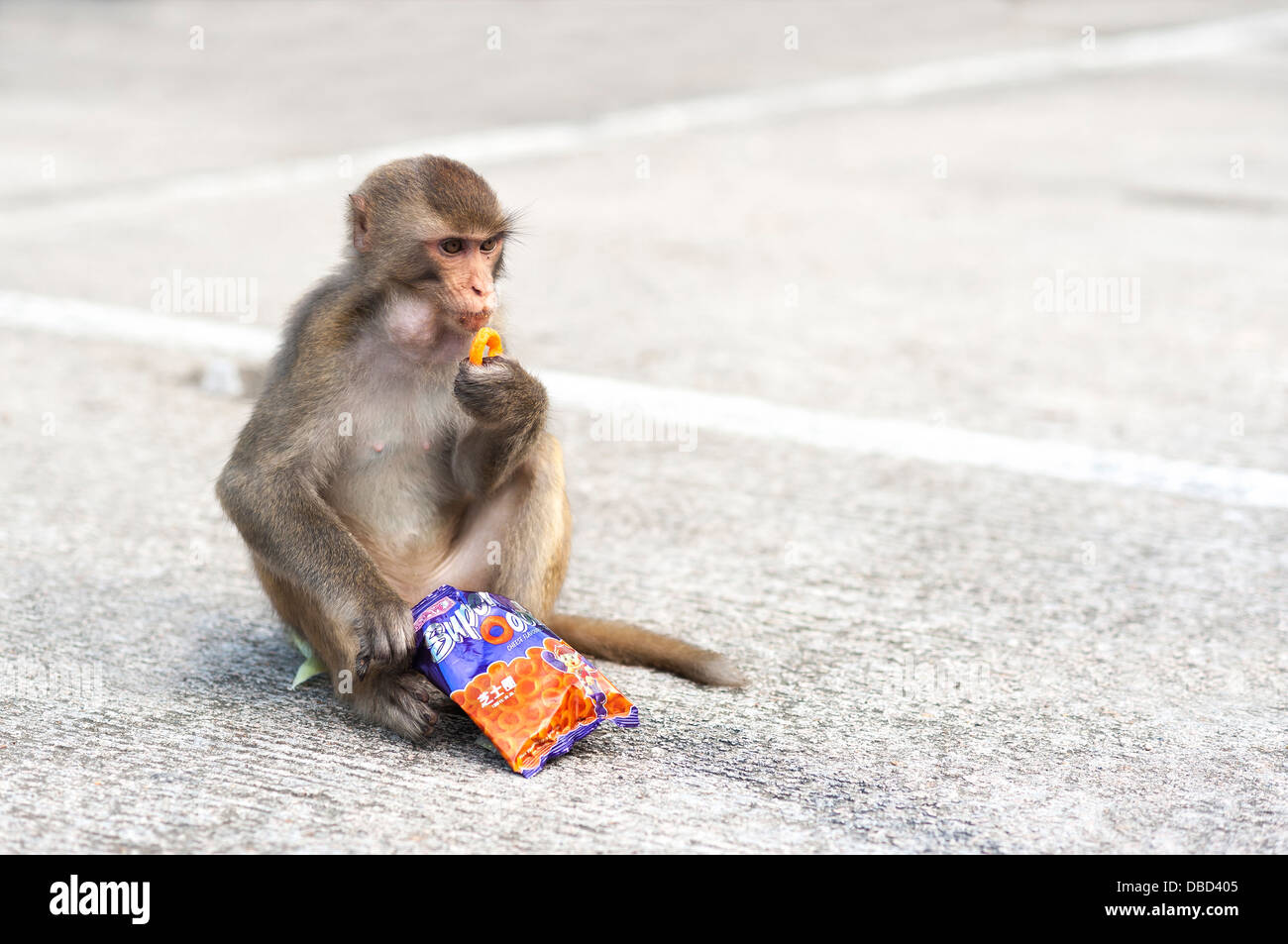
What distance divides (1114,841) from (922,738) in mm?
559

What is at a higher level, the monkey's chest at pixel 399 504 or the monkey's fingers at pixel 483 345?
the monkey's fingers at pixel 483 345

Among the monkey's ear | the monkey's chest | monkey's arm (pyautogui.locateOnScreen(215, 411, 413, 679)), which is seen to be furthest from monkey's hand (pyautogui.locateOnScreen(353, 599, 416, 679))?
the monkey's ear

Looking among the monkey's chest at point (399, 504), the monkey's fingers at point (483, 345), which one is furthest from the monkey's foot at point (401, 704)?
the monkey's fingers at point (483, 345)

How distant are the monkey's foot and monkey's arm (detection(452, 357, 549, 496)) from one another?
0.52 meters

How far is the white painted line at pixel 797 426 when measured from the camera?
5.12 metres

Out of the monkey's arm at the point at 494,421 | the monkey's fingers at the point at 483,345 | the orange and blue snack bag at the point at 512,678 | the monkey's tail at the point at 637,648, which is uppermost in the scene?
the monkey's fingers at the point at 483,345

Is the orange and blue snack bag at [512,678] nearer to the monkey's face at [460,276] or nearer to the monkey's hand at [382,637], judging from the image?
the monkey's hand at [382,637]

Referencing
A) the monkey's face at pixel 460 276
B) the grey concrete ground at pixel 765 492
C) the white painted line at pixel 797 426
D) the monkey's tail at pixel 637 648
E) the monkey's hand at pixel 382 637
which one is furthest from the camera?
the white painted line at pixel 797 426

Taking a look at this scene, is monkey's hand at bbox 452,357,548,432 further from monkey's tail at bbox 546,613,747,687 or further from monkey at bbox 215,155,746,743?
monkey's tail at bbox 546,613,747,687

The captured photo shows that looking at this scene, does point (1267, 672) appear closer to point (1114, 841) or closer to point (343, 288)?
point (1114, 841)

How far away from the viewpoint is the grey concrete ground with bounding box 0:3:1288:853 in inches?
120

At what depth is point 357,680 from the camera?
3352 mm
